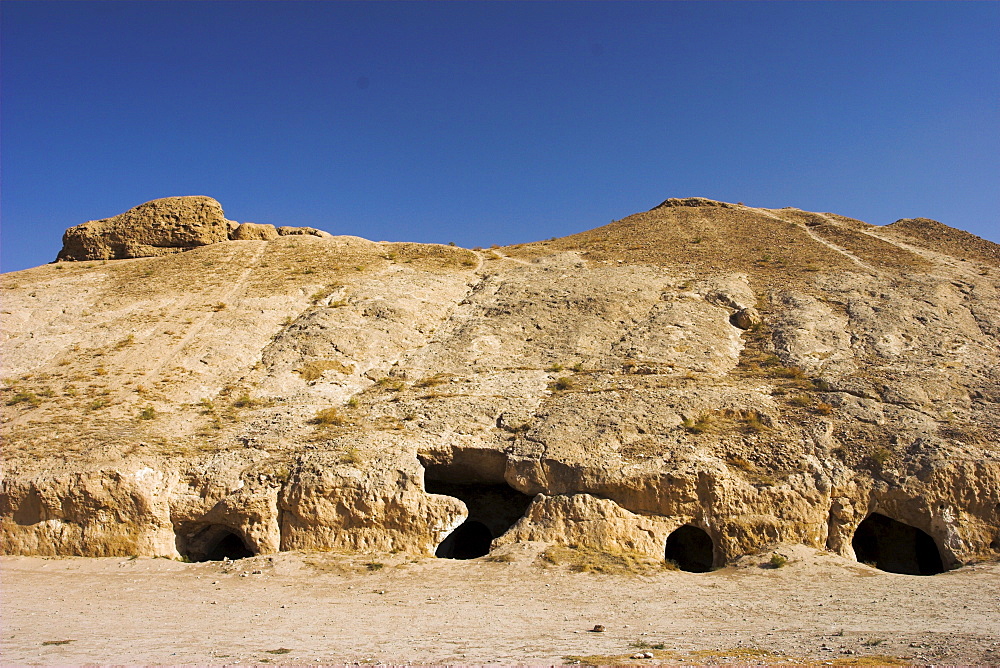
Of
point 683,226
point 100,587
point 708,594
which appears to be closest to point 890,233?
point 683,226

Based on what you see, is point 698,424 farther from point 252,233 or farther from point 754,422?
point 252,233

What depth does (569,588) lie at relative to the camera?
12.5m

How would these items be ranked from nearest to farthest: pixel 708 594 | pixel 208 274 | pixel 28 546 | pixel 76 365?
1. pixel 708 594
2. pixel 28 546
3. pixel 76 365
4. pixel 208 274

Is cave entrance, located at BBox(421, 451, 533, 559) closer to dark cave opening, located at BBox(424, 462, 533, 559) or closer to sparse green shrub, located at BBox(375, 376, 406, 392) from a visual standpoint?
dark cave opening, located at BBox(424, 462, 533, 559)

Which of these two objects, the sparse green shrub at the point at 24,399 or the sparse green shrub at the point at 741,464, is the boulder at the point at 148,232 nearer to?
the sparse green shrub at the point at 24,399

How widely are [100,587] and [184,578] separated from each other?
1503 mm

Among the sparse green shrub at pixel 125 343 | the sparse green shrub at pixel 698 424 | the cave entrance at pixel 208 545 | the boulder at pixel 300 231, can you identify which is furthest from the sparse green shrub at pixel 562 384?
the boulder at pixel 300 231

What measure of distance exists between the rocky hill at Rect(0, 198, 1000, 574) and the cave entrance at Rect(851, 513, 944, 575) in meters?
0.05

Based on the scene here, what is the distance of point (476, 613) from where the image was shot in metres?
10.9

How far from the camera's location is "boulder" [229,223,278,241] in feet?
112

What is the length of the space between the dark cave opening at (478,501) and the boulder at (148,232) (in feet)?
72.3

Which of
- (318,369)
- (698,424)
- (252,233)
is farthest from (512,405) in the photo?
(252,233)

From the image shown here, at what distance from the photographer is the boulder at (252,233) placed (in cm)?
3419

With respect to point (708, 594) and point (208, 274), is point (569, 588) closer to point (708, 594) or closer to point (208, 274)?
point (708, 594)
